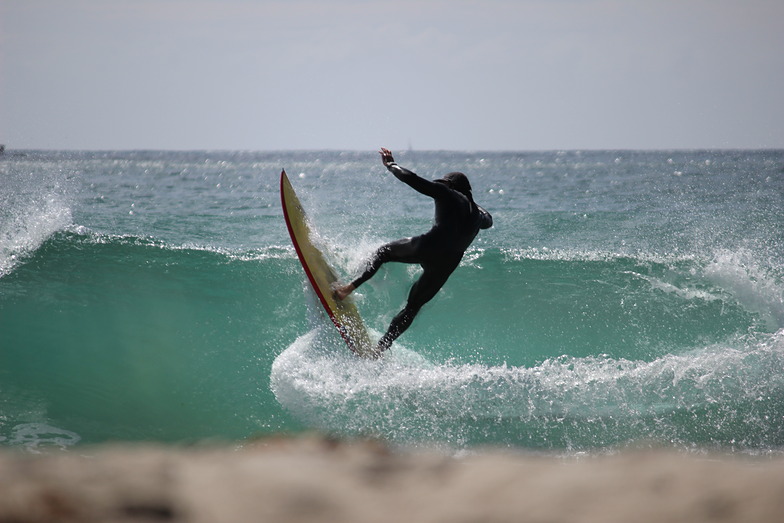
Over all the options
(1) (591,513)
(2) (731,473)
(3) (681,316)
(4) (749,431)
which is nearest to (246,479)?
(1) (591,513)

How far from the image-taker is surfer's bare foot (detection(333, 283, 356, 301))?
20.2 feet

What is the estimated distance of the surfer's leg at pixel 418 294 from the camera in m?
5.89

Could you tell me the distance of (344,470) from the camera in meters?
1.44

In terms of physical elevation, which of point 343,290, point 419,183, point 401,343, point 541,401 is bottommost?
point 401,343

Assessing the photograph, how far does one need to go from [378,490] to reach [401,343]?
621 centimetres

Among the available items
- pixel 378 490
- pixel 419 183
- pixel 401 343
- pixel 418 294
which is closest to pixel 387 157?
pixel 419 183

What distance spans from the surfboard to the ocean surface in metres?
0.14

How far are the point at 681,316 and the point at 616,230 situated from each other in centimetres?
565

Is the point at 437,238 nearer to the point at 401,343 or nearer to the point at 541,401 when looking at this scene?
the point at 541,401

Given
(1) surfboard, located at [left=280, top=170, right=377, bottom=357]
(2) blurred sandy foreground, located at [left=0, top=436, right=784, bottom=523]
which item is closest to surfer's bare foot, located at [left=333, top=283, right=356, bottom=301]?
(1) surfboard, located at [left=280, top=170, right=377, bottom=357]

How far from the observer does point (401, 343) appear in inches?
298

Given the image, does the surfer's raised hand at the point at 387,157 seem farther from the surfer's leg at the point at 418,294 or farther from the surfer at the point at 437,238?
the surfer's leg at the point at 418,294

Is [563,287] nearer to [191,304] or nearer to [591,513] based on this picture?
[191,304]

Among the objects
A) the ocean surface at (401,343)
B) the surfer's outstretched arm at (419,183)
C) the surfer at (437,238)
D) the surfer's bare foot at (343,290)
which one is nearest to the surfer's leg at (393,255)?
the surfer at (437,238)
